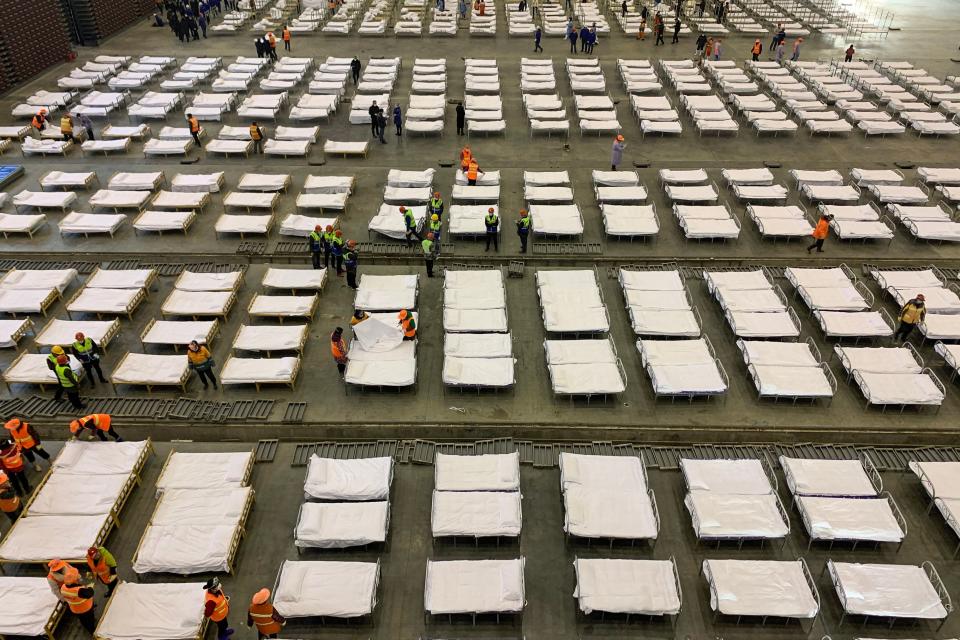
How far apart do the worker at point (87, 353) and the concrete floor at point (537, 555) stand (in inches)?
131

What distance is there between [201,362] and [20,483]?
424 centimetres

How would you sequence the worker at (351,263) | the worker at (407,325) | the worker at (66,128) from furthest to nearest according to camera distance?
the worker at (66,128) < the worker at (351,263) < the worker at (407,325)

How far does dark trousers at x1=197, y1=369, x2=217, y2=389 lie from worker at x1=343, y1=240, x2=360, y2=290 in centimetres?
492

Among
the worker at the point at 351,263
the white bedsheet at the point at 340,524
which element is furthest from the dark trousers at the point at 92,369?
the white bedsheet at the point at 340,524

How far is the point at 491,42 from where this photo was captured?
4134cm

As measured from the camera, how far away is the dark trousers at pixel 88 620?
10.7m

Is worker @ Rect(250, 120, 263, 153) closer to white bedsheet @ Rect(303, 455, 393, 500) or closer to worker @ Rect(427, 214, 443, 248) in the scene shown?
worker @ Rect(427, 214, 443, 248)

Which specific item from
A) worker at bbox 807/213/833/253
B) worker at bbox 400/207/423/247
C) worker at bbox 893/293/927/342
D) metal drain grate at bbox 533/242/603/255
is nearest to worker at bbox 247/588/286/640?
worker at bbox 400/207/423/247

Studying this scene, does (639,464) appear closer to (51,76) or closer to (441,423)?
(441,423)

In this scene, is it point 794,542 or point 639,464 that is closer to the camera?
point 794,542

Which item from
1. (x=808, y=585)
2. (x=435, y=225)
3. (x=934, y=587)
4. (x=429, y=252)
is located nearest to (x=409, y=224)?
(x=435, y=225)

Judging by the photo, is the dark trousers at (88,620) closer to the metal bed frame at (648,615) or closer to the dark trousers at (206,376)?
the dark trousers at (206,376)

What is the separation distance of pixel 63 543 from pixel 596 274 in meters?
14.8

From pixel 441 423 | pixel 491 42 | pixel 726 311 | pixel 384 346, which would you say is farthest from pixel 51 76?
pixel 726 311
